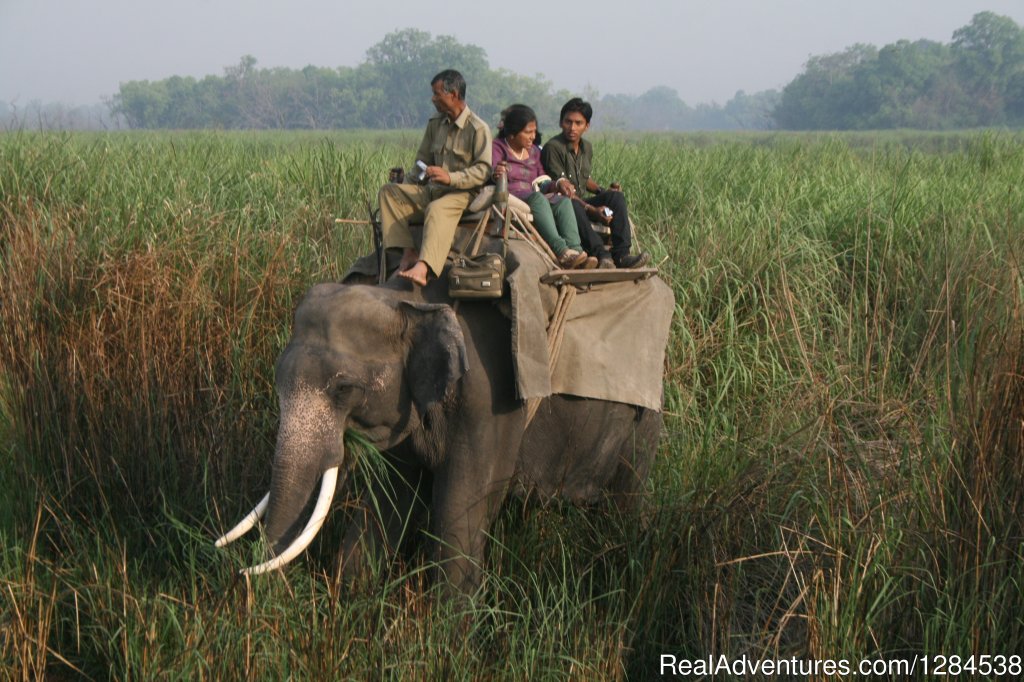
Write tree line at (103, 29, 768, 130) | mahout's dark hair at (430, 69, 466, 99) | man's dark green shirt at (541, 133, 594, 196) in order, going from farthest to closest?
tree line at (103, 29, 768, 130) → man's dark green shirt at (541, 133, 594, 196) → mahout's dark hair at (430, 69, 466, 99)

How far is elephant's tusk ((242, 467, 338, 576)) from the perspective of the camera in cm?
301

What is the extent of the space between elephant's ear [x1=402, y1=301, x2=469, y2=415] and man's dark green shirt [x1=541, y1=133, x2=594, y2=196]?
4.60ft

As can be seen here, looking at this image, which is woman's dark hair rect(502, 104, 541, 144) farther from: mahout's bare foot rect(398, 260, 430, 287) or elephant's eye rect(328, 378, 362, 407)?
elephant's eye rect(328, 378, 362, 407)

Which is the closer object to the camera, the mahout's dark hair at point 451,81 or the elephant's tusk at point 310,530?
the elephant's tusk at point 310,530

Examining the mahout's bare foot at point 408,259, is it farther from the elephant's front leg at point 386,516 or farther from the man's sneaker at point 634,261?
the man's sneaker at point 634,261

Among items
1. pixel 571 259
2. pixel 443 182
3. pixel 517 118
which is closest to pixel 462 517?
pixel 571 259

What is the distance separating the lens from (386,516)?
12.0 ft

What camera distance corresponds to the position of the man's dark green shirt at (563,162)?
457 centimetres

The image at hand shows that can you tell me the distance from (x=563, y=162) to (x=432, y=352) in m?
1.57

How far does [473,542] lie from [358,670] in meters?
0.59

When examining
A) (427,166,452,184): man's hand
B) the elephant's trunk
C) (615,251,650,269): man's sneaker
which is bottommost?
the elephant's trunk

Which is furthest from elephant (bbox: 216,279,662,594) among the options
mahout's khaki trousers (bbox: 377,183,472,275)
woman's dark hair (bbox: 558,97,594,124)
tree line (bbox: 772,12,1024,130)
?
tree line (bbox: 772,12,1024,130)

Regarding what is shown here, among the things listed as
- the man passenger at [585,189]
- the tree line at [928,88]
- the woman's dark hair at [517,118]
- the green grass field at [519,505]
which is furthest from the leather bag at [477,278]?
the tree line at [928,88]

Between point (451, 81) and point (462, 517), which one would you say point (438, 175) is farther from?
point (462, 517)
